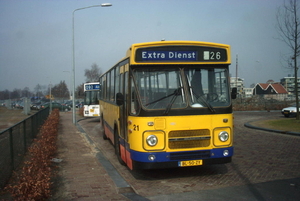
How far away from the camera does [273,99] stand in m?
39.8

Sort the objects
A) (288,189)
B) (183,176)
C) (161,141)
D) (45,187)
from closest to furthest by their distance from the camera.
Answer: (45,187) → (288,189) → (161,141) → (183,176)

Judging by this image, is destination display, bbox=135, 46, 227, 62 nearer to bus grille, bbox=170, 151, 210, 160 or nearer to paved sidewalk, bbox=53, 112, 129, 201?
bus grille, bbox=170, 151, 210, 160

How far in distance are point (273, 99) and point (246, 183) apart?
36.0 m

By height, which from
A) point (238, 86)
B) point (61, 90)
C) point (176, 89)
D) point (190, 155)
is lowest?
point (190, 155)

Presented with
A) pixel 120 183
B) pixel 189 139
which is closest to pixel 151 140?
pixel 189 139

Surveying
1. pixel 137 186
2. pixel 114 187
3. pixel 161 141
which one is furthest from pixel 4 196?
pixel 161 141

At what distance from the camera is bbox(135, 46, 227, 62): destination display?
6824 mm

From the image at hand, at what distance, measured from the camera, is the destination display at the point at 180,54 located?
22.4ft

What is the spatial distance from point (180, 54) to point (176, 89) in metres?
0.84

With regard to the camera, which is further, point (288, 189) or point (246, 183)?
point (246, 183)

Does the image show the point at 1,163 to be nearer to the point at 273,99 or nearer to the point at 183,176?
the point at 183,176

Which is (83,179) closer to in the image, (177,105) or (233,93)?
(177,105)

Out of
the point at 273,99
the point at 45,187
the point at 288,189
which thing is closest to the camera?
the point at 45,187

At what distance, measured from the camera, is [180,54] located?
695cm
